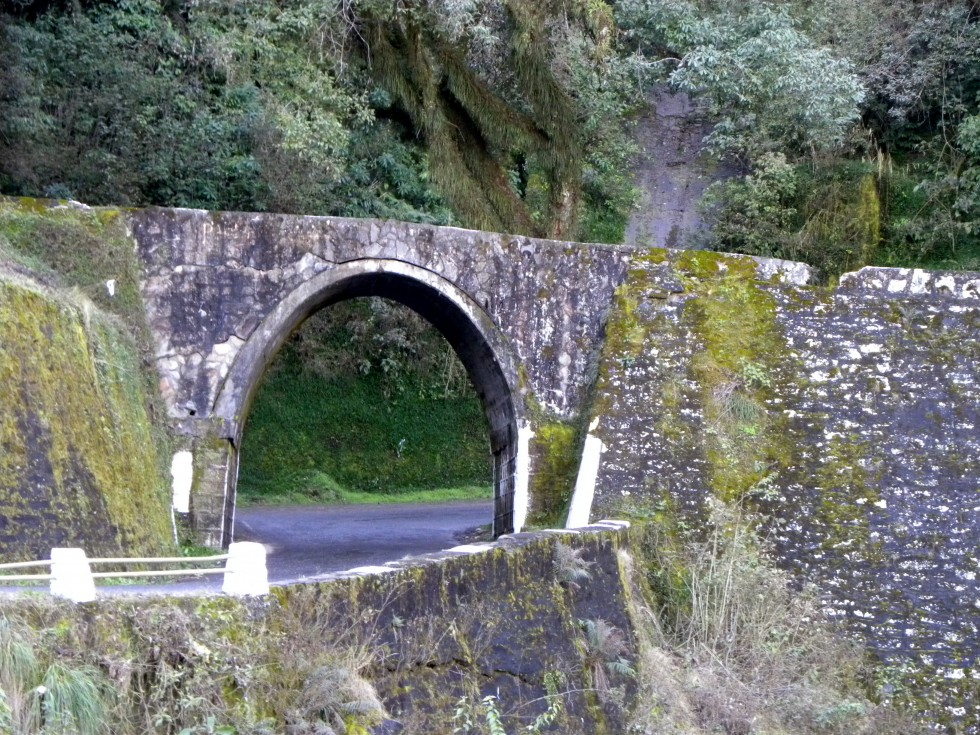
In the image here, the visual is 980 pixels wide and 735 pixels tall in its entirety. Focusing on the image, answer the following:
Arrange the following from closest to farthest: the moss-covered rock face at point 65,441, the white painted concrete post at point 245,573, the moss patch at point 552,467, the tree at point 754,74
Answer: the white painted concrete post at point 245,573 < the moss-covered rock face at point 65,441 < the moss patch at point 552,467 < the tree at point 754,74

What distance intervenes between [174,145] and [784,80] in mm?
8526

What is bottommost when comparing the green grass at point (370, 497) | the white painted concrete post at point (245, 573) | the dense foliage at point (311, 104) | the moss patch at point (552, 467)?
the green grass at point (370, 497)

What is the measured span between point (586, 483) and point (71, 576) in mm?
5720

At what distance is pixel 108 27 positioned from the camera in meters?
14.3

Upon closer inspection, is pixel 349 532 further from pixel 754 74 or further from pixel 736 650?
pixel 754 74

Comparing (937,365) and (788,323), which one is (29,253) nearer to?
(788,323)

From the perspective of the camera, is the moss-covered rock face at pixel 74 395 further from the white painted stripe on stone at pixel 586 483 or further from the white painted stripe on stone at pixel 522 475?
the white painted stripe on stone at pixel 586 483

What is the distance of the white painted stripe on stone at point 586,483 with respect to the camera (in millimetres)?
10023

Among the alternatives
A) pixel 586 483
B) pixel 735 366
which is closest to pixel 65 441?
pixel 586 483

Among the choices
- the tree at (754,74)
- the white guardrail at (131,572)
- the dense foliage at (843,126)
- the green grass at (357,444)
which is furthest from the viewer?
the green grass at (357,444)

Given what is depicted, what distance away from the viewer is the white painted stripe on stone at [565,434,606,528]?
32.9 feet

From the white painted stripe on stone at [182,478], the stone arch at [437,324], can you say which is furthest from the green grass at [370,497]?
the white painted stripe on stone at [182,478]

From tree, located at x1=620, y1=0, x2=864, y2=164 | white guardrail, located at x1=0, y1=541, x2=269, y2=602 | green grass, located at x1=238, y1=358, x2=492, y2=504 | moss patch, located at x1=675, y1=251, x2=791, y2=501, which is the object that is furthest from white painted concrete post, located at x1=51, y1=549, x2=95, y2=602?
tree, located at x1=620, y1=0, x2=864, y2=164

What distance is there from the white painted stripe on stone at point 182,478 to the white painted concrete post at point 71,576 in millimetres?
5416
